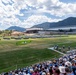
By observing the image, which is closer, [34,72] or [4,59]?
[34,72]

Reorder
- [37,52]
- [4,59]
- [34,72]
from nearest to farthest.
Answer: [34,72], [4,59], [37,52]

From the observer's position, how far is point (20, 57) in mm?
67875

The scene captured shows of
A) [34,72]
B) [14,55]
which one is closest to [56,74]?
[34,72]

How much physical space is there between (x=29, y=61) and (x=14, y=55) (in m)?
8.00

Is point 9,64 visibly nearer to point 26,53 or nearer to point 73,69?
point 26,53

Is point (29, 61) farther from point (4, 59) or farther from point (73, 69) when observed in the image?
point (73, 69)

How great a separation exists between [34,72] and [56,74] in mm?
3312

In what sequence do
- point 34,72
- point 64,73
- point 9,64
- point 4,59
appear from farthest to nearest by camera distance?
point 4,59
point 9,64
point 34,72
point 64,73

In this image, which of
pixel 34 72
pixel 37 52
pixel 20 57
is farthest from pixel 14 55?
pixel 34 72

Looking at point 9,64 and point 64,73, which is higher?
point 64,73

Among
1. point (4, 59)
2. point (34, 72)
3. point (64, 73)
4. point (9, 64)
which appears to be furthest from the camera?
point (4, 59)

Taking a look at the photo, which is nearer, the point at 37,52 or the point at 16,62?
the point at 16,62

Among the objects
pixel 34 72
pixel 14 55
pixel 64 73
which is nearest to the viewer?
pixel 64 73

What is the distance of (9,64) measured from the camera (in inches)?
2362
